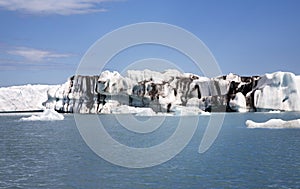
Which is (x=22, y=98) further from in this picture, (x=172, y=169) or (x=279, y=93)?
(x=172, y=169)

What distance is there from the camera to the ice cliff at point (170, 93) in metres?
44.1

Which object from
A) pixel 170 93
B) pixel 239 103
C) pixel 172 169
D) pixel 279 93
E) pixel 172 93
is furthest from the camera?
pixel 172 93

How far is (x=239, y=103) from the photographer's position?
150 feet

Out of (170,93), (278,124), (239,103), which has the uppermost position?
(170,93)

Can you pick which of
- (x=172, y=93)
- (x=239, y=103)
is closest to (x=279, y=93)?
(x=239, y=103)

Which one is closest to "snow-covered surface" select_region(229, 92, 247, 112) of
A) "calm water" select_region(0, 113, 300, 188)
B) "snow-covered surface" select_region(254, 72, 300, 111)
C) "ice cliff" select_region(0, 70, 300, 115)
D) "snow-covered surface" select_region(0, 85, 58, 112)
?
"ice cliff" select_region(0, 70, 300, 115)

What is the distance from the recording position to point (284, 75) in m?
42.9

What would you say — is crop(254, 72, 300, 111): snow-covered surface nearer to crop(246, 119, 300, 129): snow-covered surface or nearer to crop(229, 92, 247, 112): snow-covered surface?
crop(229, 92, 247, 112): snow-covered surface

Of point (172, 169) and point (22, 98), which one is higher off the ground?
point (22, 98)

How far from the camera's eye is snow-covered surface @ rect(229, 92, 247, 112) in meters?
45.5

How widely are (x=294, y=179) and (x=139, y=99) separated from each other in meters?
41.3

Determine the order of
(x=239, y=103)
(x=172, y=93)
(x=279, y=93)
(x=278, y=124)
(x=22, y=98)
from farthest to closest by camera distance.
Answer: (x=22, y=98) → (x=172, y=93) → (x=239, y=103) → (x=279, y=93) → (x=278, y=124)

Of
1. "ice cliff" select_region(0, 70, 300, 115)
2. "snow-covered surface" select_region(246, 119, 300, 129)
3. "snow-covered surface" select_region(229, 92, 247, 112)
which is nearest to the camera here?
"snow-covered surface" select_region(246, 119, 300, 129)

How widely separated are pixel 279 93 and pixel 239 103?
15.0 feet
